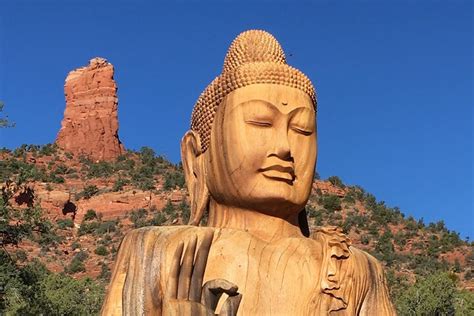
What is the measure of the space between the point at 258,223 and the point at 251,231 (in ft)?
0.26

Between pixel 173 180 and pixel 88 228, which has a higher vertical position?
pixel 173 180

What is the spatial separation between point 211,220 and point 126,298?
3.40ft

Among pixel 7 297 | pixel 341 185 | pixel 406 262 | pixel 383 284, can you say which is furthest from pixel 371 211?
pixel 383 284

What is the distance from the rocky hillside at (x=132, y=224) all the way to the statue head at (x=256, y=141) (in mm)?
19534

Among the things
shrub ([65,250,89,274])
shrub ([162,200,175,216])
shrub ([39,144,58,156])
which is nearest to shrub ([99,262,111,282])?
shrub ([65,250,89,274])

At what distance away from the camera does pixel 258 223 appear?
6223mm

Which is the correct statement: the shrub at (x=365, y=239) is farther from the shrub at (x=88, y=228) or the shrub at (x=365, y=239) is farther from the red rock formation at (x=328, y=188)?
the shrub at (x=88, y=228)

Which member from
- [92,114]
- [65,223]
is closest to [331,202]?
[65,223]

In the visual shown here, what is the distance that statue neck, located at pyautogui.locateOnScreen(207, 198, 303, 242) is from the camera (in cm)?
620

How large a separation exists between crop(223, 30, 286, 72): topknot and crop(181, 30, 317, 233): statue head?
0.04m

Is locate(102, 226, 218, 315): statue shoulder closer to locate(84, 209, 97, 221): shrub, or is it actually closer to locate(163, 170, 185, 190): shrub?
locate(163, 170, 185, 190): shrub

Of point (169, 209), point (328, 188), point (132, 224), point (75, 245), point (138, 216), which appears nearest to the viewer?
point (169, 209)

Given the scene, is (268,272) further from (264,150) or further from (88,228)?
(88,228)

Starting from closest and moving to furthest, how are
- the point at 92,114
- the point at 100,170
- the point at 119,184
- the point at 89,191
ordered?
the point at 89,191, the point at 119,184, the point at 100,170, the point at 92,114
